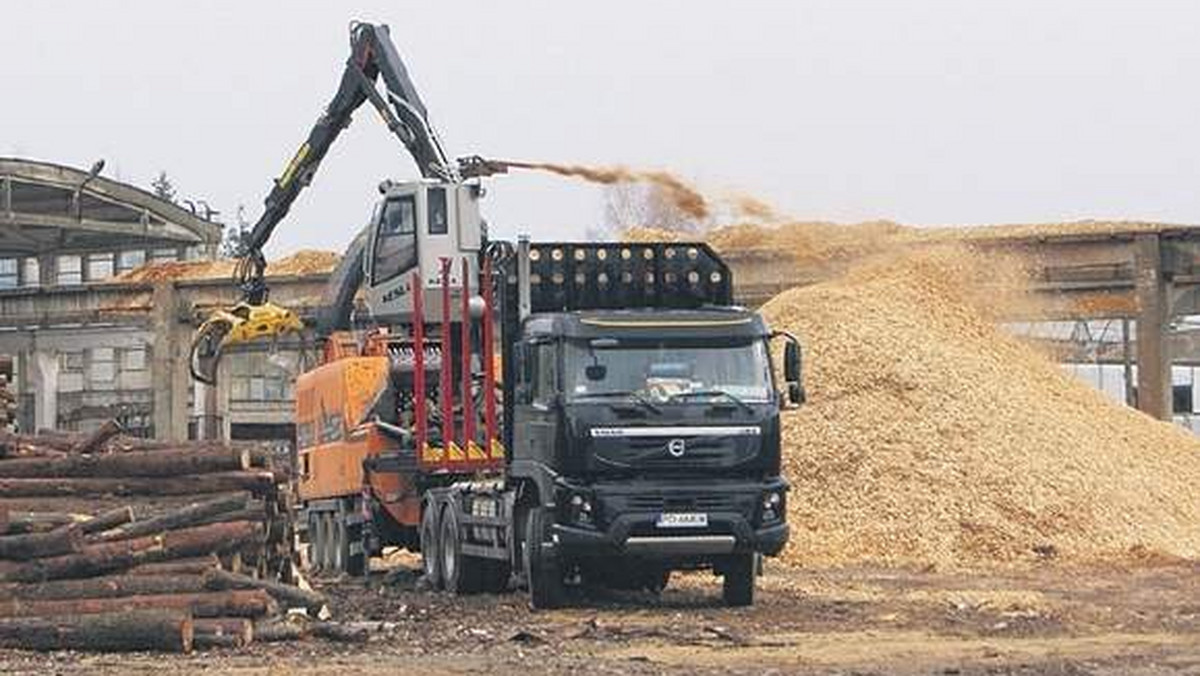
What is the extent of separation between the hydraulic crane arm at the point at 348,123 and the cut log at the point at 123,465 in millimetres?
11105

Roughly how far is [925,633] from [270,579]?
6.20m

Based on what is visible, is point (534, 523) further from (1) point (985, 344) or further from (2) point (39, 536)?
(1) point (985, 344)

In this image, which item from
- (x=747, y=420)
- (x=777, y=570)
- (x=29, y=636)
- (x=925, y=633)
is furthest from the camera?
(x=777, y=570)

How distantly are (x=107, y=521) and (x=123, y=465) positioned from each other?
5.01 ft

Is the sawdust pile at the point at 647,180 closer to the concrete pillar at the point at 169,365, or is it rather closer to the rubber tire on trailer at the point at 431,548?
the rubber tire on trailer at the point at 431,548

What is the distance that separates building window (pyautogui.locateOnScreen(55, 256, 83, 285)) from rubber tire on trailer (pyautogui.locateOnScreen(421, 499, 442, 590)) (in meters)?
42.5

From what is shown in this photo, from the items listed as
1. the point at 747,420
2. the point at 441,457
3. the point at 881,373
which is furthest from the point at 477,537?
the point at 881,373

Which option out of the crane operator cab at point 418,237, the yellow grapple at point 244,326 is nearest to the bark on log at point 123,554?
the crane operator cab at point 418,237

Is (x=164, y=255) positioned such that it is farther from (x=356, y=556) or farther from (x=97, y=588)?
(x=97, y=588)

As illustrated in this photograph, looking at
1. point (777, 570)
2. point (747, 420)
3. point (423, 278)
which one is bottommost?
point (777, 570)

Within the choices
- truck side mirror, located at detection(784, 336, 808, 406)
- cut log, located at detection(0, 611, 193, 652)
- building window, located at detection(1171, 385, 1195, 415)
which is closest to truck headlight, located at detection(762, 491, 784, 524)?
truck side mirror, located at detection(784, 336, 808, 406)

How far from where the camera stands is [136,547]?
17.6m

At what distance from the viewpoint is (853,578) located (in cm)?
2423

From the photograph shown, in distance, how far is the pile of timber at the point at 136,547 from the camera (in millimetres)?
16750
